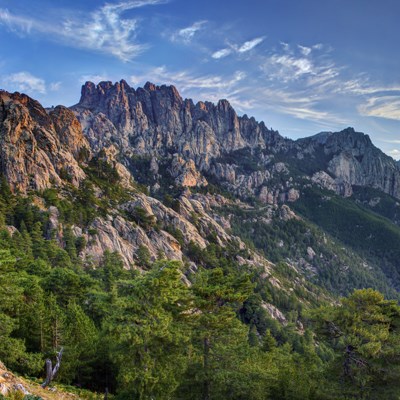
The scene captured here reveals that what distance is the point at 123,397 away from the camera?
74.9 ft

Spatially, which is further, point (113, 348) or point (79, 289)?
point (79, 289)

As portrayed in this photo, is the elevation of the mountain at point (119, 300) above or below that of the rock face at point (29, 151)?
below

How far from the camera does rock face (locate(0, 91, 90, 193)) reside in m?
95.9

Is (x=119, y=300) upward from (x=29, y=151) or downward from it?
downward

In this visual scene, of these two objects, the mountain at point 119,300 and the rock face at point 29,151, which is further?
the rock face at point 29,151

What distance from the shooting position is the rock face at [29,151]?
95.9 meters

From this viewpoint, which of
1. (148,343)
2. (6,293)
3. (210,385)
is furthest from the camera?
(6,293)

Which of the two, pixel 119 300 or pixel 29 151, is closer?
pixel 119 300

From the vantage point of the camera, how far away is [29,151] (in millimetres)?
103812

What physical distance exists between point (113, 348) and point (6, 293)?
1167cm

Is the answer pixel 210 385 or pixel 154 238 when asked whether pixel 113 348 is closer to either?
pixel 210 385

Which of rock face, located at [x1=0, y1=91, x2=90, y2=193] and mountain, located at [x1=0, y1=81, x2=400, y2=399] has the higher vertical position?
rock face, located at [x1=0, y1=91, x2=90, y2=193]

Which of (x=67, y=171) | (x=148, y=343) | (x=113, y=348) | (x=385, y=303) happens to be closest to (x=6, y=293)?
(x=113, y=348)

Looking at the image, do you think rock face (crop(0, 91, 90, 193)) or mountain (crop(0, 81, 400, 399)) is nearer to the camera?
mountain (crop(0, 81, 400, 399))
